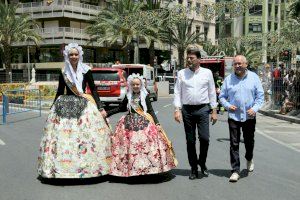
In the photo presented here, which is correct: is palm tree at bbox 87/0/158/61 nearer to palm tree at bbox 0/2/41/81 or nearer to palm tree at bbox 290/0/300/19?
palm tree at bbox 0/2/41/81

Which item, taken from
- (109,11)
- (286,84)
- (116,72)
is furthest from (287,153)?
(109,11)

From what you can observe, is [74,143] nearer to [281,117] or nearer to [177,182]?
[177,182]

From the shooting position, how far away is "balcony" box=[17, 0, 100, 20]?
5747cm

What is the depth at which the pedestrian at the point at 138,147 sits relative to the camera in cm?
660

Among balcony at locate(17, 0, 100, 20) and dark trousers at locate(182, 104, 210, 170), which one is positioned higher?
balcony at locate(17, 0, 100, 20)

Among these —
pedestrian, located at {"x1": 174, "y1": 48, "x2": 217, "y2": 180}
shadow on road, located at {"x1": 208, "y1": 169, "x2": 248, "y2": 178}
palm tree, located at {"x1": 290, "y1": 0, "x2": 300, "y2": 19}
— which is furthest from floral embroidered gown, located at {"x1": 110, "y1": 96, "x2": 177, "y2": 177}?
palm tree, located at {"x1": 290, "y1": 0, "x2": 300, "y2": 19}

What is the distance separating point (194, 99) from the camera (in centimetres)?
685

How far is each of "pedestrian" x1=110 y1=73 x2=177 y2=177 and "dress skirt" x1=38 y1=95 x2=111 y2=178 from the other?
0.17 meters

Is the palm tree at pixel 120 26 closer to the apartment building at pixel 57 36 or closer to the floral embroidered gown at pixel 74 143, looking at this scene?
the apartment building at pixel 57 36

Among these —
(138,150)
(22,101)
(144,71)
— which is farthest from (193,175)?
(144,71)

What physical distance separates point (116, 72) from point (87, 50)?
4129cm

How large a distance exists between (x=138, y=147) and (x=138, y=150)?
0.04 metres

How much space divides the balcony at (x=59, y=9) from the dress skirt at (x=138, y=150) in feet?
171

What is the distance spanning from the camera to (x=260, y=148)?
10.5 meters
